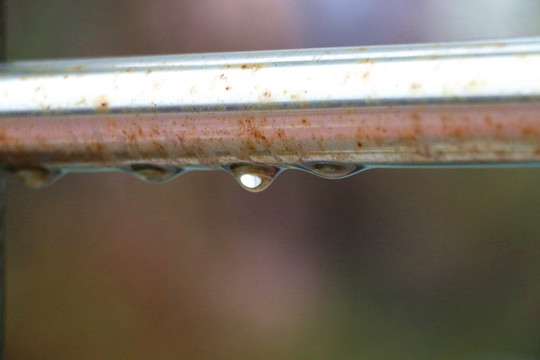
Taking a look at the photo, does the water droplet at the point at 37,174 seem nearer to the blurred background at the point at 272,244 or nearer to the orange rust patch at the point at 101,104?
the orange rust patch at the point at 101,104

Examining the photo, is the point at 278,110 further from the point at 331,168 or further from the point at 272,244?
the point at 272,244

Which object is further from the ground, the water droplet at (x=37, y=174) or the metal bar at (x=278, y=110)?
the water droplet at (x=37, y=174)

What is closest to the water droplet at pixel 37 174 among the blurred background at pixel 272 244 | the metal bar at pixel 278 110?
the metal bar at pixel 278 110

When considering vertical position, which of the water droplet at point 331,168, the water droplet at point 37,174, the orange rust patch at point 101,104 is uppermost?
the water droplet at point 37,174

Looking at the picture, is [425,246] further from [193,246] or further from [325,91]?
[325,91]

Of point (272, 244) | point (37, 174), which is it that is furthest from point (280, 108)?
point (272, 244)

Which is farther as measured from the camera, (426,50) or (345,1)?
(345,1)

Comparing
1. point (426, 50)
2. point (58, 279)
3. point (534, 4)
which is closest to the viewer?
point (426, 50)

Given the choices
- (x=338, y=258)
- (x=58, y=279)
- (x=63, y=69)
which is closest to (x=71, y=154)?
(x=63, y=69)

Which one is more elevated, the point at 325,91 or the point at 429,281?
the point at 429,281
